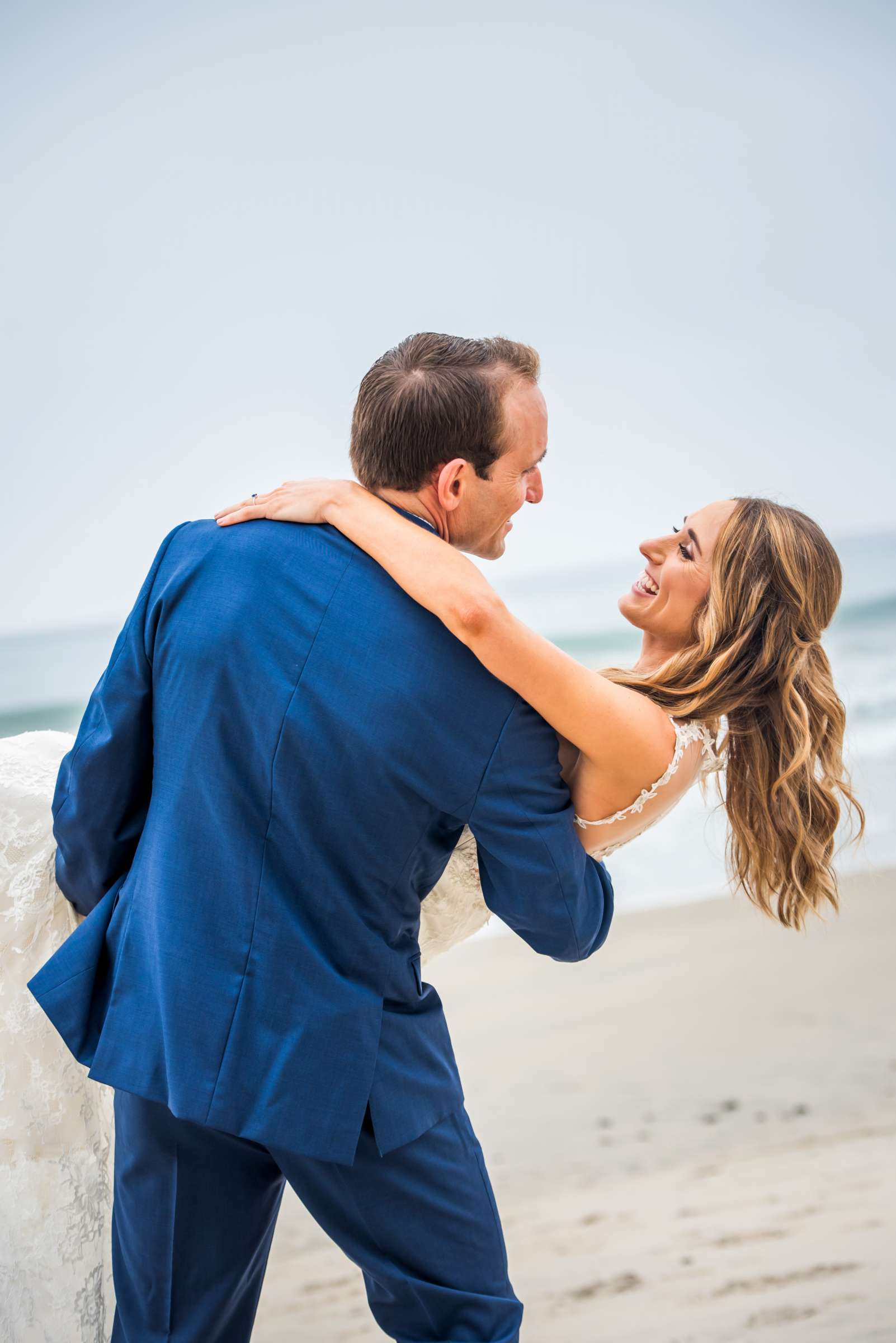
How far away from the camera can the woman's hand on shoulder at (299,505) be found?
1.47 metres

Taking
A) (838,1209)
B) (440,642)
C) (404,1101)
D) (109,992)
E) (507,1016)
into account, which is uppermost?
(440,642)

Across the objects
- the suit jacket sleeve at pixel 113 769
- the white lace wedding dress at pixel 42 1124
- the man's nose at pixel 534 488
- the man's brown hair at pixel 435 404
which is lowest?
the white lace wedding dress at pixel 42 1124

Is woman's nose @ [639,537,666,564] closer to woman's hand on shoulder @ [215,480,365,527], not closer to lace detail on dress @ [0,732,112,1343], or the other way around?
woman's hand on shoulder @ [215,480,365,527]

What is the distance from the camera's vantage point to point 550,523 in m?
21.7

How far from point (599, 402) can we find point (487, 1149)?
18.6 meters

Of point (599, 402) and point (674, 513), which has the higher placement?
point (599, 402)

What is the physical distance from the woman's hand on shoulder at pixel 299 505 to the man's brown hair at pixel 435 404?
0.08 meters

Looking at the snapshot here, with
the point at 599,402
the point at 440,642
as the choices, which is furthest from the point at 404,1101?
the point at 599,402

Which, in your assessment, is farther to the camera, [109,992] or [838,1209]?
[838,1209]

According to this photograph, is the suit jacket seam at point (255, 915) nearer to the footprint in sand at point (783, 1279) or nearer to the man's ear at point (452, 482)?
the man's ear at point (452, 482)

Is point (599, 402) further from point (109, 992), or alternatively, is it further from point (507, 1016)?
point (109, 992)

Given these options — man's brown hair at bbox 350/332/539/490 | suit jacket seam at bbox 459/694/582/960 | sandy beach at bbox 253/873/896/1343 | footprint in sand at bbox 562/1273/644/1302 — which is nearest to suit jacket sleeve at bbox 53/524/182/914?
man's brown hair at bbox 350/332/539/490

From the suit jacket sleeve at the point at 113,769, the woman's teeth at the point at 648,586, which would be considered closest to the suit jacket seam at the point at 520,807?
the suit jacket sleeve at the point at 113,769

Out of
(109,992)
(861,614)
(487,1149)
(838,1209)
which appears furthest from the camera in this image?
(861,614)
